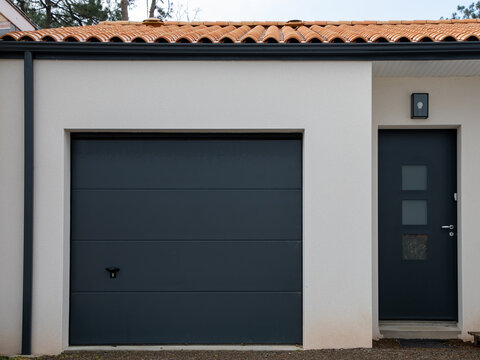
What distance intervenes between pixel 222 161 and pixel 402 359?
2.69 m

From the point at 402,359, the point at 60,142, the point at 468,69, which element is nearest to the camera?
the point at 402,359

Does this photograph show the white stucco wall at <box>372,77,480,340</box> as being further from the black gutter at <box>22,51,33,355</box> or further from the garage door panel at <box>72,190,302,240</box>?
the black gutter at <box>22,51,33,355</box>

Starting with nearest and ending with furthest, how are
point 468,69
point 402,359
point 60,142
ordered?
point 402,359 → point 60,142 → point 468,69

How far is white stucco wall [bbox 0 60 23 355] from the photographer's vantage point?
509 centimetres

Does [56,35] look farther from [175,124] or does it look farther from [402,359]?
[402,359]

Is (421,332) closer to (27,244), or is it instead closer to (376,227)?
(376,227)

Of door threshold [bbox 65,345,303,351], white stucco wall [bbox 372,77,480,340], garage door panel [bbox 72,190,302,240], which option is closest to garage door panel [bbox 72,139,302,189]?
garage door panel [bbox 72,190,302,240]

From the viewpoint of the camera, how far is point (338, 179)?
518 cm

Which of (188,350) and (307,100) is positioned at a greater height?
(307,100)

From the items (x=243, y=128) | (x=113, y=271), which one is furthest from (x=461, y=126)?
(x=113, y=271)

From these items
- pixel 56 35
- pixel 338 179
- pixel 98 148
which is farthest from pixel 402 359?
pixel 56 35

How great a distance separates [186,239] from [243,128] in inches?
52.6

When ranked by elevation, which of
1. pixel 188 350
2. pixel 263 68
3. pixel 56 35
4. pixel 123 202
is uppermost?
pixel 56 35

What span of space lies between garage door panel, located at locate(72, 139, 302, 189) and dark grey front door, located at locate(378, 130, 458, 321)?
4.26 feet
